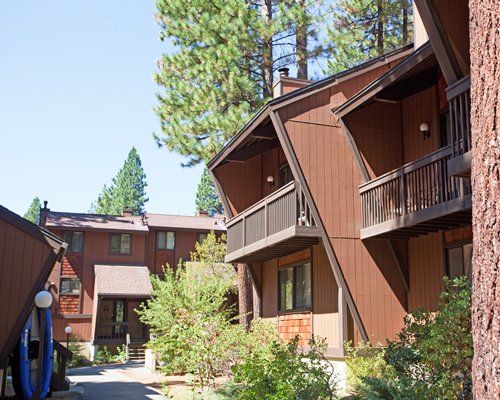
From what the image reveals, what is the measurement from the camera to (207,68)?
77.4 ft

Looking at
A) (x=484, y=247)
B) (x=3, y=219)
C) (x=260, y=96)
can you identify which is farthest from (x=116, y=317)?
(x=484, y=247)

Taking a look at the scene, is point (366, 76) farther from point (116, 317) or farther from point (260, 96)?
point (116, 317)

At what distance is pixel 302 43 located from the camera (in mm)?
24359

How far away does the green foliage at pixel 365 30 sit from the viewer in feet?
81.1

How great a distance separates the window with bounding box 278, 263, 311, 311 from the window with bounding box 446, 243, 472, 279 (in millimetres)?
4514

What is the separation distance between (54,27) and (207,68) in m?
7.66

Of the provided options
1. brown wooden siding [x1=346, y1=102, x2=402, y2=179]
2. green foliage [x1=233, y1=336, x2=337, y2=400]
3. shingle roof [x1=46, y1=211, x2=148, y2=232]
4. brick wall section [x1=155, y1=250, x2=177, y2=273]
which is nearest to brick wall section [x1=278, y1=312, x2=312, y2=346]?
brown wooden siding [x1=346, y1=102, x2=402, y2=179]

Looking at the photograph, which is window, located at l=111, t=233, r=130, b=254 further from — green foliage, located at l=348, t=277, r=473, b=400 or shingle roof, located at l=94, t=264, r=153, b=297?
green foliage, located at l=348, t=277, r=473, b=400

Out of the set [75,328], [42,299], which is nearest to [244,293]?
[42,299]

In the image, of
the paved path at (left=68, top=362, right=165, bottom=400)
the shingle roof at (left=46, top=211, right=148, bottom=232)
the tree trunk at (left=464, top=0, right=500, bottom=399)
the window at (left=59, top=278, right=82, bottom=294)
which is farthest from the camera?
the shingle roof at (left=46, top=211, right=148, bottom=232)

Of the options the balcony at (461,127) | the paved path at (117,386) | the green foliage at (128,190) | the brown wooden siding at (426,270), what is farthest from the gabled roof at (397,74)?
the green foliage at (128,190)

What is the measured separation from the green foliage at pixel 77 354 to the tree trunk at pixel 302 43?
18.2m

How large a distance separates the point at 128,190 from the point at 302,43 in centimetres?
4814

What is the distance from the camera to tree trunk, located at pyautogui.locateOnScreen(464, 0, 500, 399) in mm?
3826
